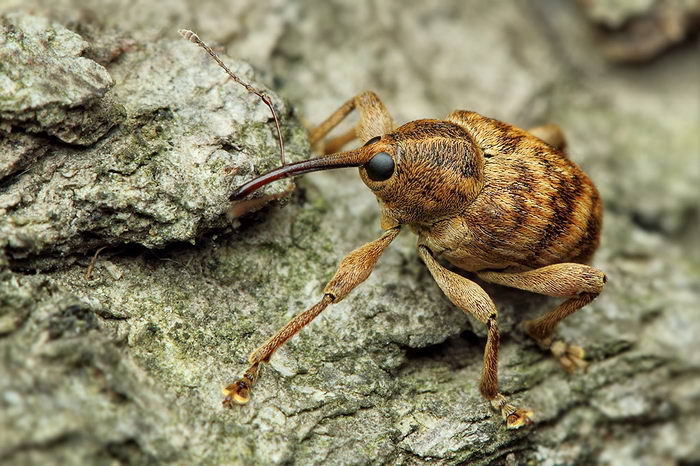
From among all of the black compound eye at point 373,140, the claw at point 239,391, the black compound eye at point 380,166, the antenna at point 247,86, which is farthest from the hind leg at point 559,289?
the claw at point 239,391

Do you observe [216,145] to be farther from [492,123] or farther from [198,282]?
[492,123]

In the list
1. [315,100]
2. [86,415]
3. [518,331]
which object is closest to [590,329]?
[518,331]

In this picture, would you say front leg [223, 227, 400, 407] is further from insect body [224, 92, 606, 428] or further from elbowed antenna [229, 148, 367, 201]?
elbowed antenna [229, 148, 367, 201]

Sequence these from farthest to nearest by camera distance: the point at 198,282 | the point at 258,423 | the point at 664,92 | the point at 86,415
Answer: the point at 664,92, the point at 198,282, the point at 258,423, the point at 86,415

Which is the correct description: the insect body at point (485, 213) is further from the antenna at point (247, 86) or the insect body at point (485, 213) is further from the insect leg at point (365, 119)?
the antenna at point (247, 86)

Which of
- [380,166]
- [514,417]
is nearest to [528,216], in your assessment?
[380,166]

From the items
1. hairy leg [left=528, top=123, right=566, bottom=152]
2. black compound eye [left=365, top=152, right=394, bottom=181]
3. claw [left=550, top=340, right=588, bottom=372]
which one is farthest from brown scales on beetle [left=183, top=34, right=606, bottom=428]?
hairy leg [left=528, top=123, right=566, bottom=152]
